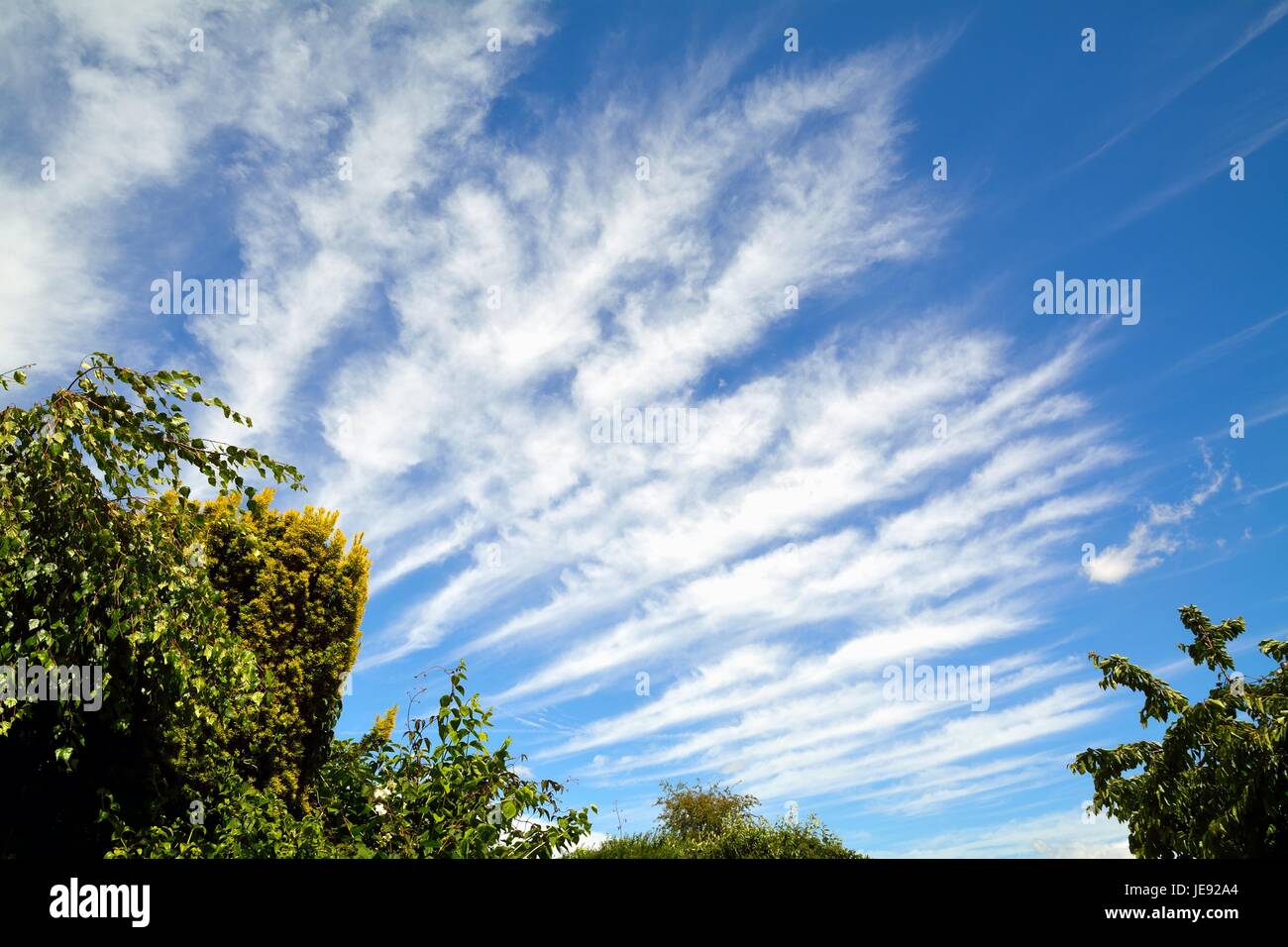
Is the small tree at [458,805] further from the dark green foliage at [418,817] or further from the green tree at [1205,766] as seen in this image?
the green tree at [1205,766]

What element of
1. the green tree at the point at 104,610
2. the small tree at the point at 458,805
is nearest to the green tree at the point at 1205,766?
the small tree at the point at 458,805

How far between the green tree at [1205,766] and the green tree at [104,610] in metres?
A: 12.1

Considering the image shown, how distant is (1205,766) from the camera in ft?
39.6

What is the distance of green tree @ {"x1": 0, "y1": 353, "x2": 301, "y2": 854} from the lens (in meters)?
7.65

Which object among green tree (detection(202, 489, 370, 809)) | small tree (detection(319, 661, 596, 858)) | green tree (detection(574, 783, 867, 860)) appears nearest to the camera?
small tree (detection(319, 661, 596, 858))

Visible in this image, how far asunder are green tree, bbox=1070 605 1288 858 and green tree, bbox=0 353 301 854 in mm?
12052

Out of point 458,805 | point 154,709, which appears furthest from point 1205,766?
point 154,709

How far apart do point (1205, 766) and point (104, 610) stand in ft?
47.9

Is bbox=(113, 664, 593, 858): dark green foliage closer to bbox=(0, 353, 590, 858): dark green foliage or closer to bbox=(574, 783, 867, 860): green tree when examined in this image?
bbox=(0, 353, 590, 858): dark green foliage

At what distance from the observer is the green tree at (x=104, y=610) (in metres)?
7.65

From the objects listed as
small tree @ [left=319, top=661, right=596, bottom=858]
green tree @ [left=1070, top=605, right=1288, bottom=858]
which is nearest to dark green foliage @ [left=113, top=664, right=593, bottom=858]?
small tree @ [left=319, top=661, right=596, bottom=858]

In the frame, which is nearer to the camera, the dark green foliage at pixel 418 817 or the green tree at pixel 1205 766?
the dark green foliage at pixel 418 817
